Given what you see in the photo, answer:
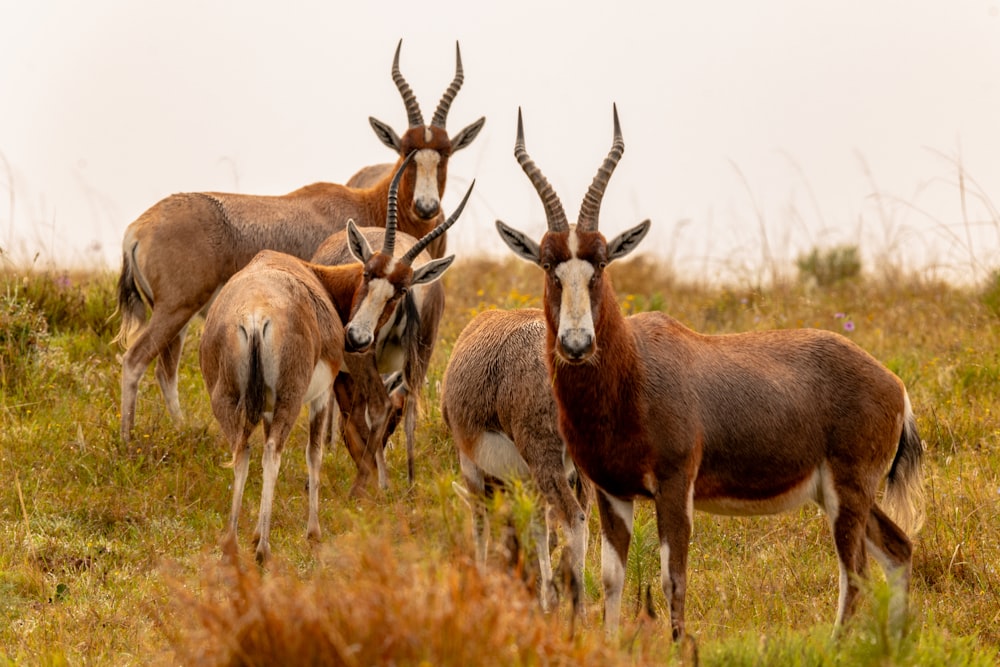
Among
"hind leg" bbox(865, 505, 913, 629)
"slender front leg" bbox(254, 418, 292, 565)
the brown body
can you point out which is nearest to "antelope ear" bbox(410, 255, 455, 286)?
the brown body

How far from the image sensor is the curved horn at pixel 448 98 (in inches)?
484

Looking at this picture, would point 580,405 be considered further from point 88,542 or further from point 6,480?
point 6,480

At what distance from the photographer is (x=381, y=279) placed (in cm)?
935

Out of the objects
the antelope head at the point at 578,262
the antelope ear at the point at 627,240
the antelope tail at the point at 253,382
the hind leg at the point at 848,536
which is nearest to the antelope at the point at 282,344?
the antelope tail at the point at 253,382

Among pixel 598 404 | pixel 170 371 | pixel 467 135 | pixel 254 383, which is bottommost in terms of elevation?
pixel 170 371

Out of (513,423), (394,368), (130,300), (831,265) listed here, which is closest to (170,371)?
(130,300)

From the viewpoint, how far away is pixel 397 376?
11.0 m

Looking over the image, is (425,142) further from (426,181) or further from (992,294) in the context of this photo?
(992,294)

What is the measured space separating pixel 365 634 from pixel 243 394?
14.2 ft

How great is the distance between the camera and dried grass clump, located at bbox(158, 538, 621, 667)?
13.3 feet

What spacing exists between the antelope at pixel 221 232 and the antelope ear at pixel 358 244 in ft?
6.17

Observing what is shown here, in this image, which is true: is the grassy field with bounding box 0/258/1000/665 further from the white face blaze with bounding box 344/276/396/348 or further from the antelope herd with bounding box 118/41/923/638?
the white face blaze with bounding box 344/276/396/348

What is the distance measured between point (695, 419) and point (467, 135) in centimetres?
686

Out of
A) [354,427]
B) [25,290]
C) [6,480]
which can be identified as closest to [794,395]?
[354,427]
